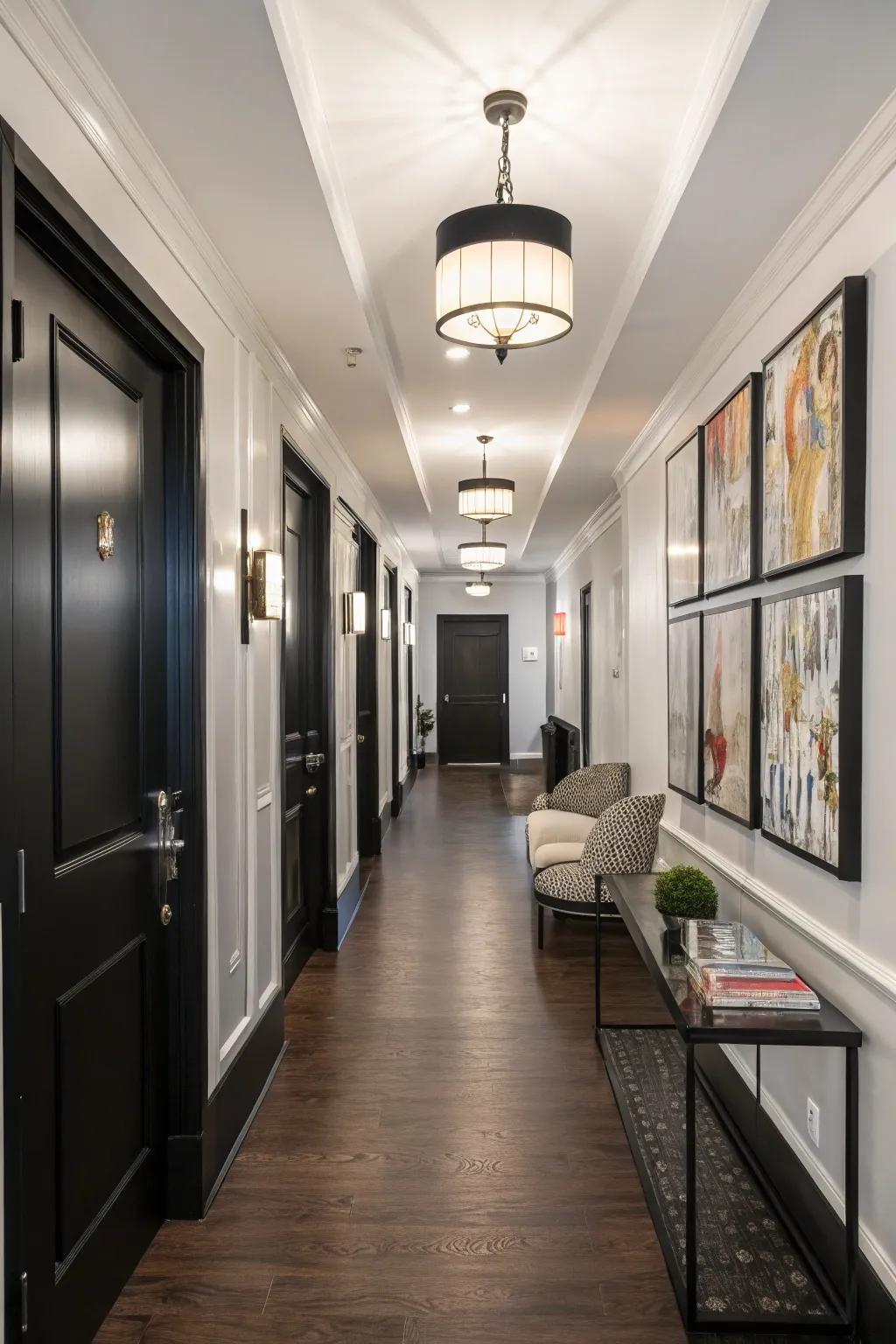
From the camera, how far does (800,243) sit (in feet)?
8.30

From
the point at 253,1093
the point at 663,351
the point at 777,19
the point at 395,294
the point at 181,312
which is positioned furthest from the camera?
the point at 663,351

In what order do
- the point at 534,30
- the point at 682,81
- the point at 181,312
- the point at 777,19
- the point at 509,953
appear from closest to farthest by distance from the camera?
the point at 777,19
the point at 534,30
the point at 682,81
the point at 181,312
the point at 509,953

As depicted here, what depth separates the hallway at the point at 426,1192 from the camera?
2078 mm

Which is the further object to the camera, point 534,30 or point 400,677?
point 400,677

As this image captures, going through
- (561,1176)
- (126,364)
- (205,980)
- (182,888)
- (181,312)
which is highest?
(181,312)

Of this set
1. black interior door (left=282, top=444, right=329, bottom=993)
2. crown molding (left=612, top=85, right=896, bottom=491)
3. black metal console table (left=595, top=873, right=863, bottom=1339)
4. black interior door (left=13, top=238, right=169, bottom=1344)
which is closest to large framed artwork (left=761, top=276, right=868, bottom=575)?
crown molding (left=612, top=85, right=896, bottom=491)

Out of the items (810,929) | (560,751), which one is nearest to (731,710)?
(810,929)

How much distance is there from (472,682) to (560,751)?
3456mm

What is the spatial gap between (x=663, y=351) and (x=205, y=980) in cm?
275

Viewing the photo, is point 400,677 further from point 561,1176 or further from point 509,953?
point 561,1176

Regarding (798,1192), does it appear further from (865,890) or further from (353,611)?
(353,611)

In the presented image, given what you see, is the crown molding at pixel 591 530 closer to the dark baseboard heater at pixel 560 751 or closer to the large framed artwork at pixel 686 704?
the dark baseboard heater at pixel 560 751

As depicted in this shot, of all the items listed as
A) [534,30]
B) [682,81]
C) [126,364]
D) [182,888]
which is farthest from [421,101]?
[182,888]

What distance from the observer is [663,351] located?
3.60 m
